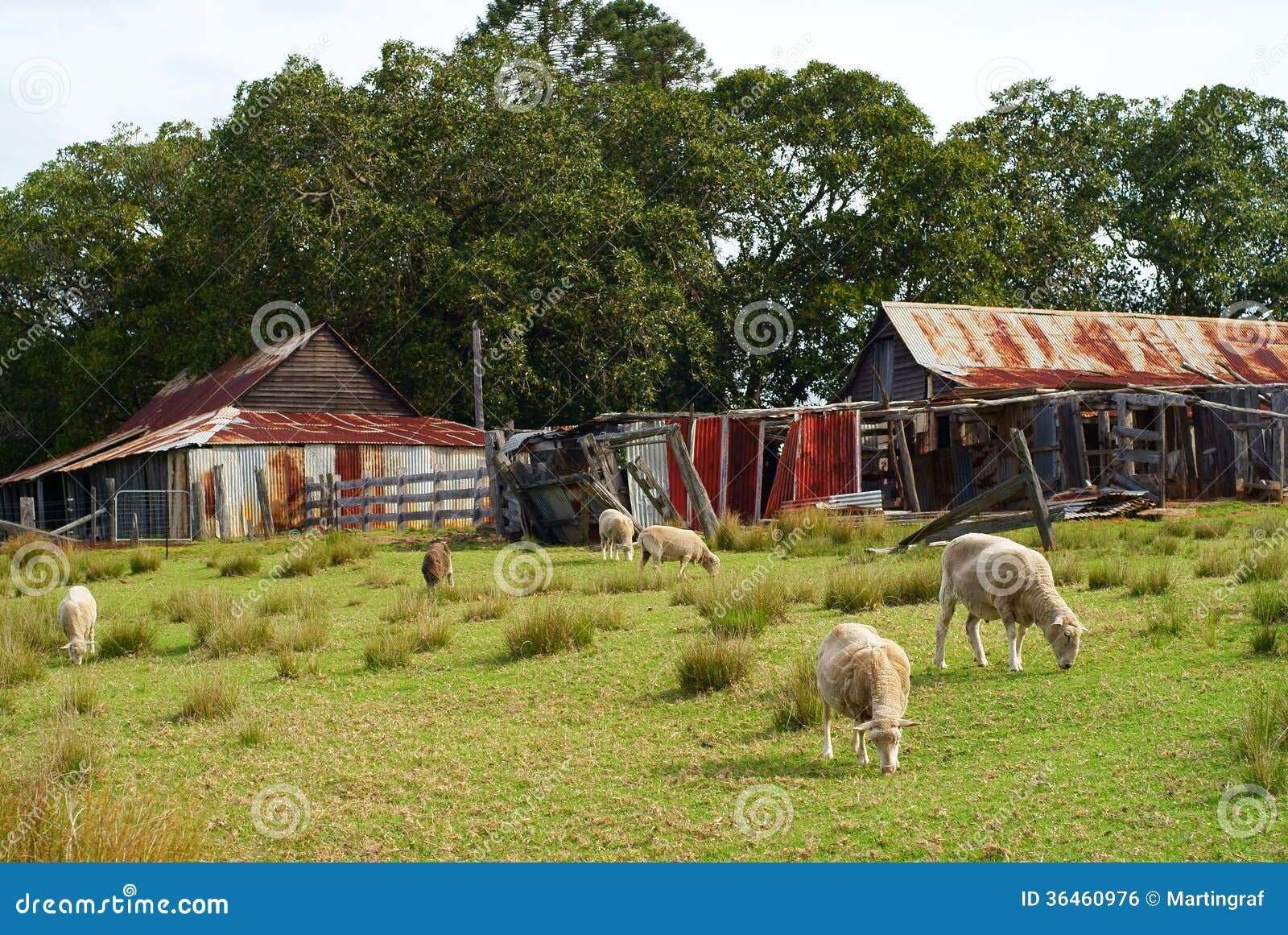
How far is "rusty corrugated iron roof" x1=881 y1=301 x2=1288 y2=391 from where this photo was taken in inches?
1209

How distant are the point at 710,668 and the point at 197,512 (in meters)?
23.7

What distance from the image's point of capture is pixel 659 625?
39.3ft

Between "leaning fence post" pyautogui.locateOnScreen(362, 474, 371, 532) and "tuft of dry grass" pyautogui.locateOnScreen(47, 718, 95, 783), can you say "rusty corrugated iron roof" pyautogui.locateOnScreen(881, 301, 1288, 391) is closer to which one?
"leaning fence post" pyautogui.locateOnScreen(362, 474, 371, 532)

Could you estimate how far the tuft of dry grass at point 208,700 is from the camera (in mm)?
8891

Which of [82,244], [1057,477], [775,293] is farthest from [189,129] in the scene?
[1057,477]

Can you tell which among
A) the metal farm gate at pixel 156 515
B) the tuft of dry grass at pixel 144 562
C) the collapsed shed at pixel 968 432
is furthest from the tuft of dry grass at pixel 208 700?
the metal farm gate at pixel 156 515

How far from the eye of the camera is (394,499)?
92.0 ft

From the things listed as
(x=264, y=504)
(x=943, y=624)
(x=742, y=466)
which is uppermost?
(x=742, y=466)

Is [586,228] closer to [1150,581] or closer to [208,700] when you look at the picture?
[1150,581]

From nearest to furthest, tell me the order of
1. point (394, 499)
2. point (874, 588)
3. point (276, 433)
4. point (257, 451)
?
1. point (874, 588)
2. point (394, 499)
3. point (257, 451)
4. point (276, 433)

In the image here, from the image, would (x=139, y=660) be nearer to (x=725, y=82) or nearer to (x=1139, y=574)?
(x=1139, y=574)

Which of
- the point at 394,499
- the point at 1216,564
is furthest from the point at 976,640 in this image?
the point at 394,499

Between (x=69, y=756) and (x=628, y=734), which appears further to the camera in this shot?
(x=628, y=734)

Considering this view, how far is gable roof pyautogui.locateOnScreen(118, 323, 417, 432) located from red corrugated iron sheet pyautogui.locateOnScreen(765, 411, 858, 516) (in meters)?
16.1
